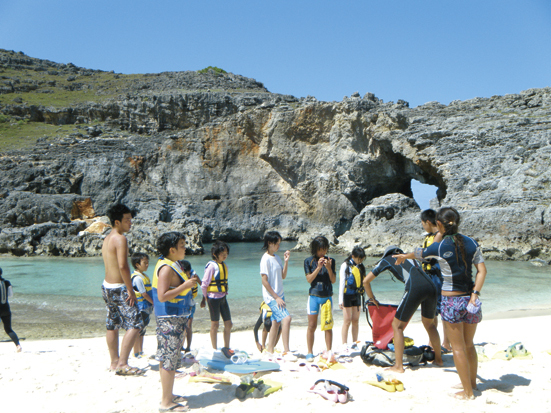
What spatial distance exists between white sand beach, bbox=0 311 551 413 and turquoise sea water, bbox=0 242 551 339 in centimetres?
296

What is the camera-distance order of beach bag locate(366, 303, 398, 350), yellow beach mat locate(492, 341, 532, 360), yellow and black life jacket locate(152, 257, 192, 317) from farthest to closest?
beach bag locate(366, 303, 398, 350), yellow beach mat locate(492, 341, 532, 360), yellow and black life jacket locate(152, 257, 192, 317)

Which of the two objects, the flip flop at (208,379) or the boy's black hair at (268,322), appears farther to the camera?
the boy's black hair at (268,322)

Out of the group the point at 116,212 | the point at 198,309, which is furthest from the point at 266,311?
the point at 198,309

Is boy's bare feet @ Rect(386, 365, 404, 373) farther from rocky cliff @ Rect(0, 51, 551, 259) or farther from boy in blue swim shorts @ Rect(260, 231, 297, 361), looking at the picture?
rocky cliff @ Rect(0, 51, 551, 259)

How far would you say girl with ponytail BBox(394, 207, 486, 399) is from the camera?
3.46 metres

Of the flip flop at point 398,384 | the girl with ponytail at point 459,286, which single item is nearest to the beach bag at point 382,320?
the flip flop at point 398,384

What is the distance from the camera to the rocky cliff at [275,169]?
2162 centimetres

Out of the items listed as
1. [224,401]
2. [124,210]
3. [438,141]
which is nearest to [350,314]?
[224,401]

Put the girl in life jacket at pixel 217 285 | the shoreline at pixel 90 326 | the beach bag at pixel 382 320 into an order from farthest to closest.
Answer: the shoreline at pixel 90 326
the girl in life jacket at pixel 217 285
the beach bag at pixel 382 320

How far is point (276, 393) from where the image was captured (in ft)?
12.4

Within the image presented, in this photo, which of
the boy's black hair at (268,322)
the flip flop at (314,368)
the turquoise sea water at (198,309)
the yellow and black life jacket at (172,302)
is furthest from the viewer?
the turquoise sea water at (198,309)

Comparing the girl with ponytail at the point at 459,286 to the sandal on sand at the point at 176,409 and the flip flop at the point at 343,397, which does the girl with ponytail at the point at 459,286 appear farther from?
the sandal on sand at the point at 176,409

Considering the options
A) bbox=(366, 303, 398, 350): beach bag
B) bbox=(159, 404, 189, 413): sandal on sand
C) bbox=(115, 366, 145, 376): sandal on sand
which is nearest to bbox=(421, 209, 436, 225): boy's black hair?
bbox=(366, 303, 398, 350): beach bag

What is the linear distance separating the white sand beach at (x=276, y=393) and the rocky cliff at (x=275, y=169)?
15.8 meters
